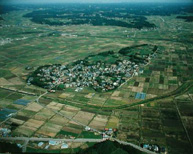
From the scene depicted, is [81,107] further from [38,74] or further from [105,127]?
[38,74]

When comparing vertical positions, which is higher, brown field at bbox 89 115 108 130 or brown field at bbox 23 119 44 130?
brown field at bbox 89 115 108 130

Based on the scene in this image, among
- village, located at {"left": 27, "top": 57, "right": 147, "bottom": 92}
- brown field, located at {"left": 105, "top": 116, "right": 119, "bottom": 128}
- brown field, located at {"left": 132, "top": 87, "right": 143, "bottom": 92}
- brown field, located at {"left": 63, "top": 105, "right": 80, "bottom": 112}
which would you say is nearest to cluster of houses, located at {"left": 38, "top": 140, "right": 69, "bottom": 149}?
brown field, located at {"left": 105, "top": 116, "right": 119, "bottom": 128}

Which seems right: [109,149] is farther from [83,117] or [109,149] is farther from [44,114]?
[44,114]

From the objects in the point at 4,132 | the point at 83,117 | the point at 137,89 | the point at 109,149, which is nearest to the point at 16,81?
the point at 4,132

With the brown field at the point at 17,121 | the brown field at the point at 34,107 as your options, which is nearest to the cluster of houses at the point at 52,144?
the brown field at the point at 17,121

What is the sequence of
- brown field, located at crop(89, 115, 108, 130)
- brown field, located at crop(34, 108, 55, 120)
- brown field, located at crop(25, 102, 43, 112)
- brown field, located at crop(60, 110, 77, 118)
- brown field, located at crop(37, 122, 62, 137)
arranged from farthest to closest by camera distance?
brown field, located at crop(25, 102, 43, 112)
brown field, located at crop(60, 110, 77, 118)
brown field, located at crop(34, 108, 55, 120)
brown field, located at crop(89, 115, 108, 130)
brown field, located at crop(37, 122, 62, 137)

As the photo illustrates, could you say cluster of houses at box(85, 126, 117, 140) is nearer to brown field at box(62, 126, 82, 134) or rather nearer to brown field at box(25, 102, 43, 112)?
brown field at box(62, 126, 82, 134)
